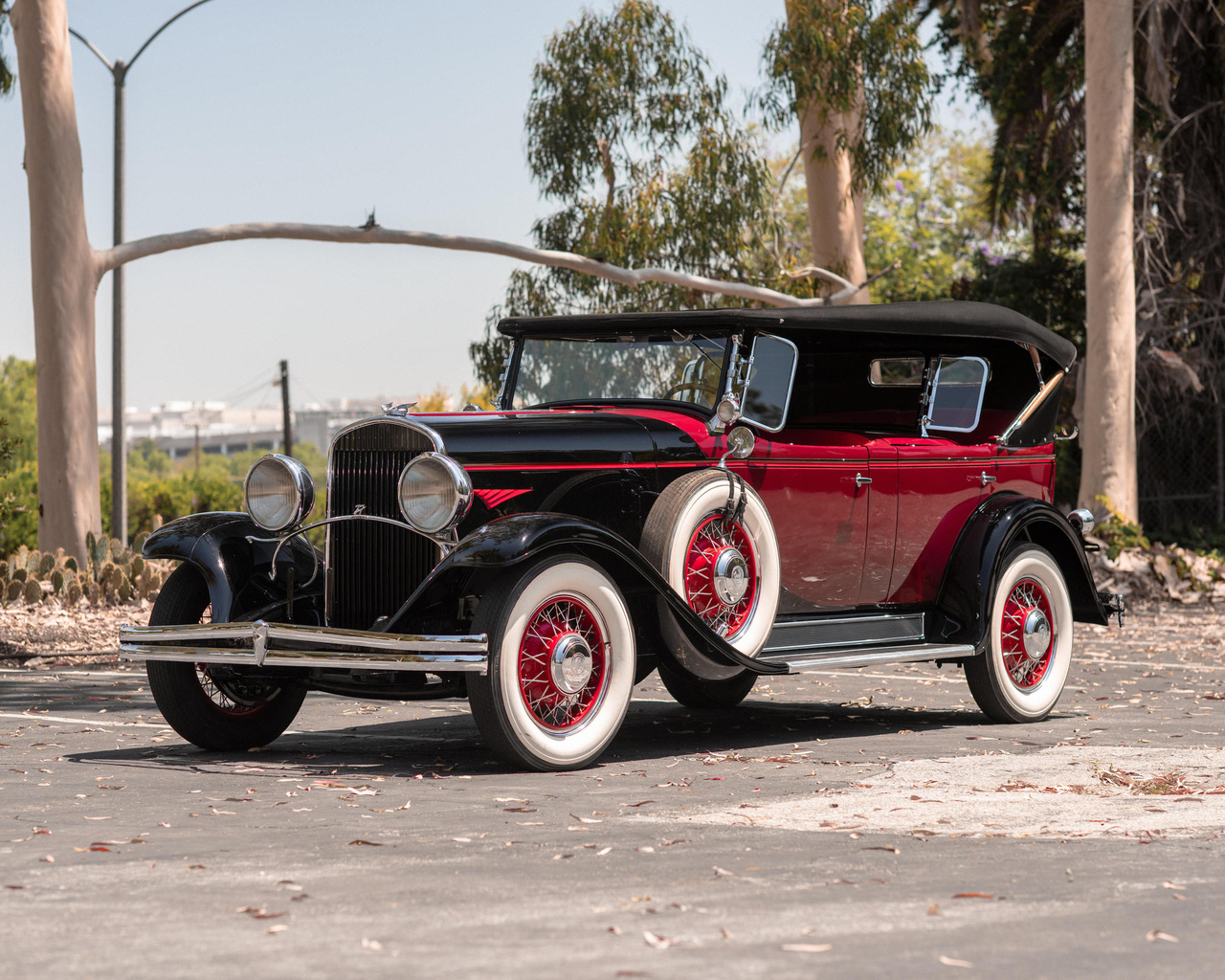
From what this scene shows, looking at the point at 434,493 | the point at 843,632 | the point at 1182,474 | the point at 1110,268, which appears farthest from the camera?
the point at 1182,474

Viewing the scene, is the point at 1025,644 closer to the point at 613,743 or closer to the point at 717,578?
the point at 717,578

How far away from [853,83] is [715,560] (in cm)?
1356

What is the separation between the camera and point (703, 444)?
295 inches

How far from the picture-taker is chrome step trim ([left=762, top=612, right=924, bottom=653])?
771cm

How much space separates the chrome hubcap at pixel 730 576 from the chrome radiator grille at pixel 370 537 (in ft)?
4.44

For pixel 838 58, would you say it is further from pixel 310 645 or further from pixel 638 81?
pixel 310 645

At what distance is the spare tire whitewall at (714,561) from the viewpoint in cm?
700

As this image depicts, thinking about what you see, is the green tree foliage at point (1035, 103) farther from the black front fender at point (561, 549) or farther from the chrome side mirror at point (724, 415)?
the black front fender at point (561, 549)

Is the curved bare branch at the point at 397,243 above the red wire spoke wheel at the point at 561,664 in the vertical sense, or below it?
above

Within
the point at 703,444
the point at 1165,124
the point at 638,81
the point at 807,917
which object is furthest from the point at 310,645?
the point at 1165,124

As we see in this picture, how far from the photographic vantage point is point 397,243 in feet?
53.9

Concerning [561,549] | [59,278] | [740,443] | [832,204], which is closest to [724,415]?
[740,443]

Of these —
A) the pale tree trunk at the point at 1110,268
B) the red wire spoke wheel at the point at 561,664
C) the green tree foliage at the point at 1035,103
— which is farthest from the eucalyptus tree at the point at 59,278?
the green tree foliage at the point at 1035,103

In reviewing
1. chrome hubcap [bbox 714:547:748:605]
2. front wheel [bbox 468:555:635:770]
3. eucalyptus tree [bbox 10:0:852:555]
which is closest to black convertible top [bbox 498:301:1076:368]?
chrome hubcap [bbox 714:547:748:605]
